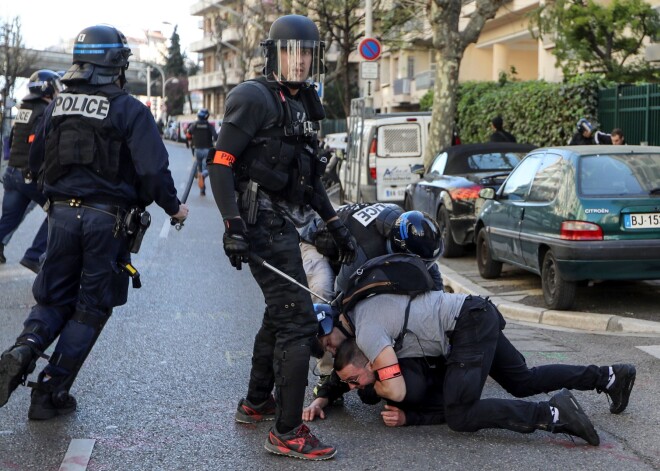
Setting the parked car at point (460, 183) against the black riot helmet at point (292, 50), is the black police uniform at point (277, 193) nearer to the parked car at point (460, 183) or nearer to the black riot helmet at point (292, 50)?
the black riot helmet at point (292, 50)

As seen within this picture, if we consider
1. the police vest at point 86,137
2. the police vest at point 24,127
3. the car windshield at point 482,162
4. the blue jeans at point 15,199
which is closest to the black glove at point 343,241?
the police vest at point 86,137

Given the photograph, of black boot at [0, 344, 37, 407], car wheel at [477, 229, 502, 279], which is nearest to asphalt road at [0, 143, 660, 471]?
black boot at [0, 344, 37, 407]

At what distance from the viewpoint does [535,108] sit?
22.1m

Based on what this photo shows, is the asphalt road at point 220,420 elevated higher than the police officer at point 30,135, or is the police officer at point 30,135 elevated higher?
the police officer at point 30,135

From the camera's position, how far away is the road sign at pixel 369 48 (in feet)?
71.1

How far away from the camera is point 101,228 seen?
18.2 ft

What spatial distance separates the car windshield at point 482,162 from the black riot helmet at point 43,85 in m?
5.99

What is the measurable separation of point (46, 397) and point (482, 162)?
31.4ft

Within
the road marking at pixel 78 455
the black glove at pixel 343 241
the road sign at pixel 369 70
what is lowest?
the road marking at pixel 78 455

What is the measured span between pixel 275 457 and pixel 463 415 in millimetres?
929

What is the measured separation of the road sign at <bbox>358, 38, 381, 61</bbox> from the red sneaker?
1716cm

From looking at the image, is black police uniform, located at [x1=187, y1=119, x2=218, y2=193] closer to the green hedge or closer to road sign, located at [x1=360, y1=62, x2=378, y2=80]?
road sign, located at [x1=360, y1=62, x2=378, y2=80]

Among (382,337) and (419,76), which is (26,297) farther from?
(419,76)

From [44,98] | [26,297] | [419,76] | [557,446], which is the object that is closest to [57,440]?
[557,446]
